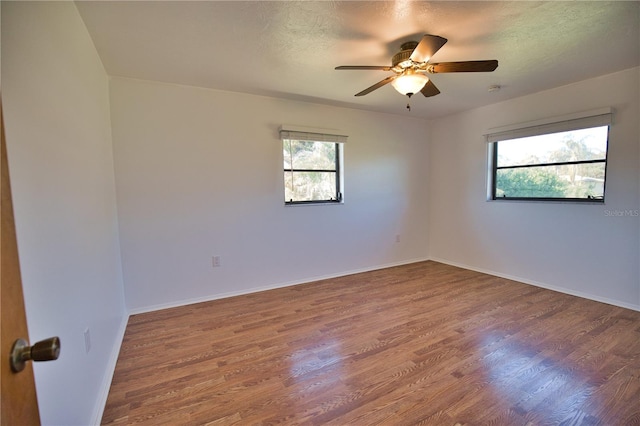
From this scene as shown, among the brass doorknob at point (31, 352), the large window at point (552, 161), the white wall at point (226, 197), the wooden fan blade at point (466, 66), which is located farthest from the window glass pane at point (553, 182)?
the brass doorknob at point (31, 352)

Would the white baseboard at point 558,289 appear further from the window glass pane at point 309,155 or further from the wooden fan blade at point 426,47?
the wooden fan blade at point 426,47

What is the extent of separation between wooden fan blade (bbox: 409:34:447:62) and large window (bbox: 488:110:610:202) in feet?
7.91

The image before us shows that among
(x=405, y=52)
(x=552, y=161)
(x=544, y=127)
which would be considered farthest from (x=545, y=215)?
(x=405, y=52)

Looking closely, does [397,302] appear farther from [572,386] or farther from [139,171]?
[139,171]

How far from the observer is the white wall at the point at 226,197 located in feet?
9.48

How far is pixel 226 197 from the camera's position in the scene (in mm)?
3307

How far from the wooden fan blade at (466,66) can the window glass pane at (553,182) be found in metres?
2.20

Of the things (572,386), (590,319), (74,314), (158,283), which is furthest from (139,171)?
(590,319)

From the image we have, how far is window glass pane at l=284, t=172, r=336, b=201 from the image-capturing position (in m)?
3.74

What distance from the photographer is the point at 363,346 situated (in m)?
2.25

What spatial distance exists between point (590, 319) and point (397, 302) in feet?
5.81

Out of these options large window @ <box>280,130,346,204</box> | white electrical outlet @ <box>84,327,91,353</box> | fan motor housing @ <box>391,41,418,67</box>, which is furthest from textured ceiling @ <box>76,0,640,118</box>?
white electrical outlet @ <box>84,327,91,353</box>

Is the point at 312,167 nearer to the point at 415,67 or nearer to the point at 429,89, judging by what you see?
the point at 429,89

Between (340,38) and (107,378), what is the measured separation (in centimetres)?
292
